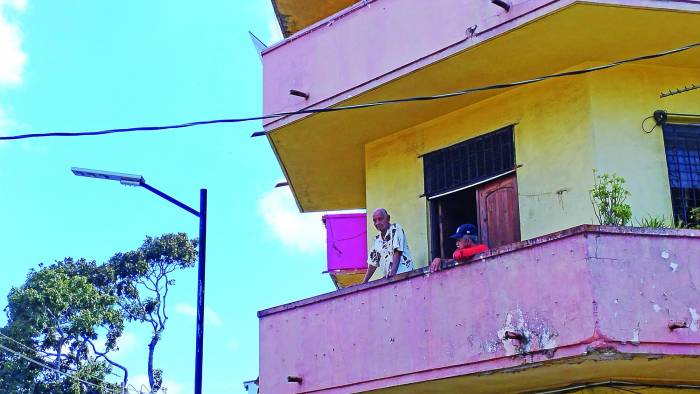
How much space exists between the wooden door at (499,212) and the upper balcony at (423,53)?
1016 mm

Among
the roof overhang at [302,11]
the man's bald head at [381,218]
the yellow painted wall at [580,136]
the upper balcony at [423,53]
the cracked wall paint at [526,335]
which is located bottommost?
the cracked wall paint at [526,335]

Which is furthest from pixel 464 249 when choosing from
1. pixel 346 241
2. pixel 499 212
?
pixel 346 241

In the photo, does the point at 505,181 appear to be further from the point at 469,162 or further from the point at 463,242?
the point at 463,242

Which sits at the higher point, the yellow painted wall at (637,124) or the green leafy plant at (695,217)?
the yellow painted wall at (637,124)

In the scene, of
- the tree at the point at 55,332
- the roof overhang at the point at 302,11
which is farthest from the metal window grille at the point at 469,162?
the tree at the point at 55,332

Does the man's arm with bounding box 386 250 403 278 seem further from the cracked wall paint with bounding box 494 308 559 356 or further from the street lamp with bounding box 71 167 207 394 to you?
the street lamp with bounding box 71 167 207 394

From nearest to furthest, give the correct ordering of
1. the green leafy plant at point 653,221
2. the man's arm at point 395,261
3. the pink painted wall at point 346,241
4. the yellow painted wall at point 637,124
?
the green leafy plant at point 653,221 < the yellow painted wall at point 637,124 < the man's arm at point 395,261 < the pink painted wall at point 346,241

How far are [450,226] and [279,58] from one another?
286cm

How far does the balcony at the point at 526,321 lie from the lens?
7.82 m

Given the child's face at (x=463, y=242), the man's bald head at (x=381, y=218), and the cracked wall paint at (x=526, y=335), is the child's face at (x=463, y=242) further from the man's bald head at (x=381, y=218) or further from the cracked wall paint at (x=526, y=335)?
the man's bald head at (x=381, y=218)

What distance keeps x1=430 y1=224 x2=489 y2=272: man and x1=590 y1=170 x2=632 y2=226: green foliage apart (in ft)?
3.67

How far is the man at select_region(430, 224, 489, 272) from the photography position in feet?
28.9

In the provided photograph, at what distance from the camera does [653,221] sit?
911cm

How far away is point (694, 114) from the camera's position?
1002 centimetres
